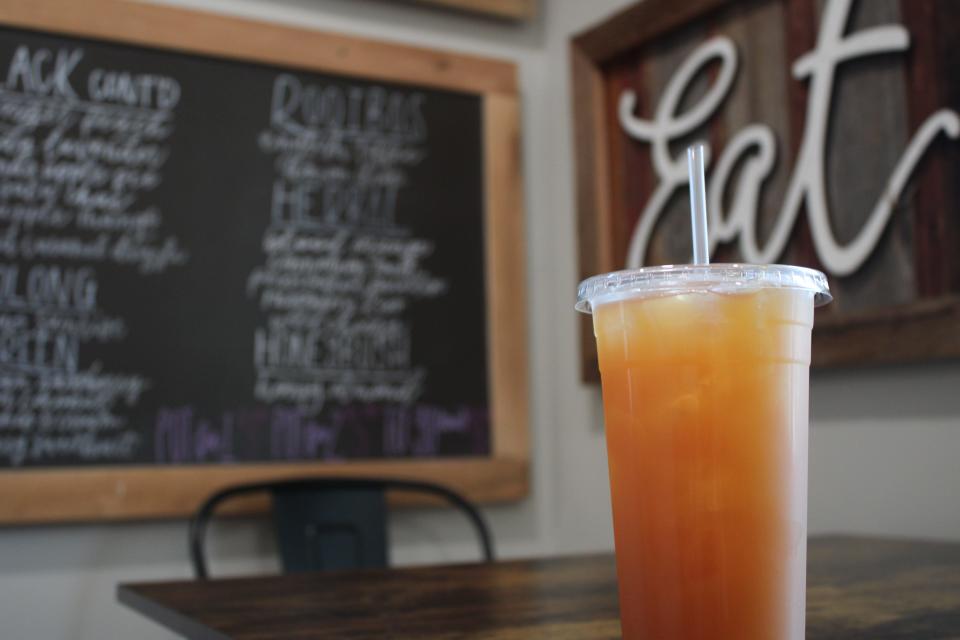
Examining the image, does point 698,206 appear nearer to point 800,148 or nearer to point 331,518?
point 800,148

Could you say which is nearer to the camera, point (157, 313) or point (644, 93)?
point (157, 313)

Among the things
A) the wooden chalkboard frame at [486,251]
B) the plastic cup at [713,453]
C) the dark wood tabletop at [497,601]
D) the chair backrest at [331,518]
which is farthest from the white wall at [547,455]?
the plastic cup at [713,453]

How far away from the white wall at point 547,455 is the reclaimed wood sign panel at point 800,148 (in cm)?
13

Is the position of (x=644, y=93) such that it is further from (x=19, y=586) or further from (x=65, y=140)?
(x=19, y=586)

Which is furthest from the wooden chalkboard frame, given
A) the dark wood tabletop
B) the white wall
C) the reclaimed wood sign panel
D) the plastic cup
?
the plastic cup

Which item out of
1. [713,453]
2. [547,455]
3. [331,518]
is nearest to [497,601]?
[713,453]

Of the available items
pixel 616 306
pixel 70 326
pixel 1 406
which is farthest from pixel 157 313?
pixel 616 306

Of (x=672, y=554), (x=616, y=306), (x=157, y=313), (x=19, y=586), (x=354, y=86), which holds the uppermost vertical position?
(x=354, y=86)

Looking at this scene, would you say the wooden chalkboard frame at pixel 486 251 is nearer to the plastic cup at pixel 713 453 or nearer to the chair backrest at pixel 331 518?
the chair backrest at pixel 331 518

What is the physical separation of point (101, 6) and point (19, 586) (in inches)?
47.7

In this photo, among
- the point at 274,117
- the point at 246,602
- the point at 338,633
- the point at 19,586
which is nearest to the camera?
the point at 338,633

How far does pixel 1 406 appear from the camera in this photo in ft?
6.60

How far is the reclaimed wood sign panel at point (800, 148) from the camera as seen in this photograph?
5.57 ft

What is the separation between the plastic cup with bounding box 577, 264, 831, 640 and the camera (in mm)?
626
